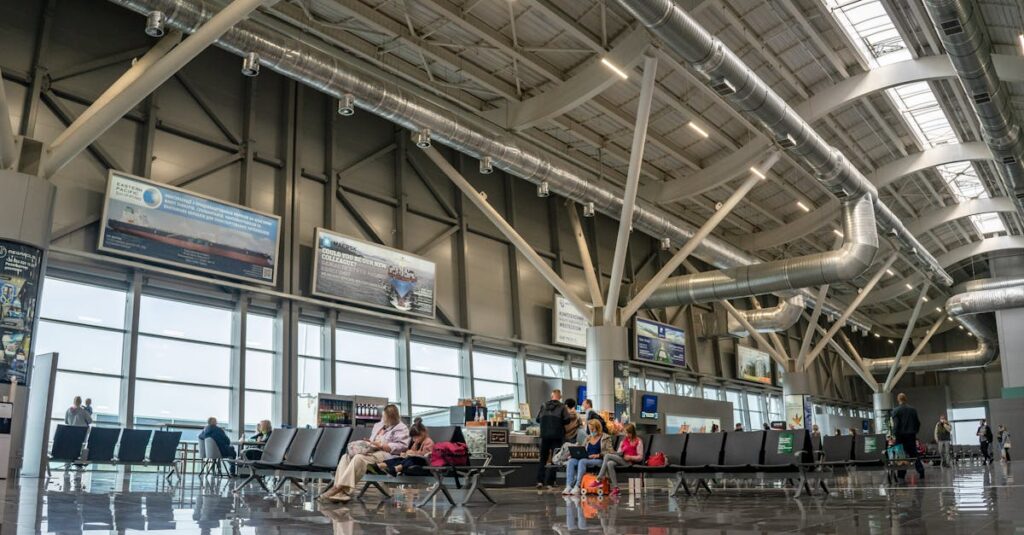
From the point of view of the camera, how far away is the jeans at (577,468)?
36.4 ft

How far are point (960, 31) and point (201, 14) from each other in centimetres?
1271

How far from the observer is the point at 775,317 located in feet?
103

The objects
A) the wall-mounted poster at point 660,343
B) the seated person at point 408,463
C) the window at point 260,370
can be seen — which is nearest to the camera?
the seated person at point 408,463

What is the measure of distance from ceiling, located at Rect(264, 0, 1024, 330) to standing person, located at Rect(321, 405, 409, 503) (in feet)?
29.4

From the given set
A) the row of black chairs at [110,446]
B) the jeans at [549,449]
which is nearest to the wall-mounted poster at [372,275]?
the row of black chairs at [110,446]

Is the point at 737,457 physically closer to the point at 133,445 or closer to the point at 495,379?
the point at 133,445

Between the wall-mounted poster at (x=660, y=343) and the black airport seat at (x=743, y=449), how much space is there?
55.5ft

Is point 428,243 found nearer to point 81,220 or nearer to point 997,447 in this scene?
point 81,220

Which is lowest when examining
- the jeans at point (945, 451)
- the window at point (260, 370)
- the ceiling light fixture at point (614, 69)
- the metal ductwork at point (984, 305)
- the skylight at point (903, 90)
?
the jeans at point (945, 451)

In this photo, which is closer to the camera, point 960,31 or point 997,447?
point 960,31

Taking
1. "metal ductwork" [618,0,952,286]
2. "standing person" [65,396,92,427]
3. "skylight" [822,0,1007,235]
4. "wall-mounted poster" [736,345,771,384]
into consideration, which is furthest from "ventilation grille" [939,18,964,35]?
"wall-mounted poster" [736,345,771,384]

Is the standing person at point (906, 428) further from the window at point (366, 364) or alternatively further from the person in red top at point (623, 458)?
the window at point (366, 364)

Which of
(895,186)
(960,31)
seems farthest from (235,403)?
(895,186)

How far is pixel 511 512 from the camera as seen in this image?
305 inches
